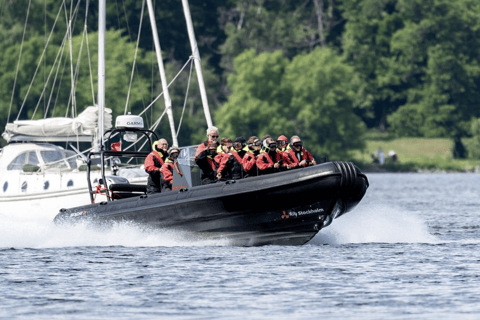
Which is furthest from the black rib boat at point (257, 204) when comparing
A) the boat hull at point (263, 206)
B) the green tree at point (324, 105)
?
the green tree at point (324, 105)

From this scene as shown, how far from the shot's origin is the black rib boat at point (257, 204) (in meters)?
19.4

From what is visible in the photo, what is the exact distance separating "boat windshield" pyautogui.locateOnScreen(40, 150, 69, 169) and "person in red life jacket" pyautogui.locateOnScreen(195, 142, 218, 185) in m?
9.87

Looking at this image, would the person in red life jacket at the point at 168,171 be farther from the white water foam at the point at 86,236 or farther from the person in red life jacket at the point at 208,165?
the white water foam at the point at 86,236

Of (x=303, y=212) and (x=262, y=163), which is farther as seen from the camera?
(x=262, y=163)

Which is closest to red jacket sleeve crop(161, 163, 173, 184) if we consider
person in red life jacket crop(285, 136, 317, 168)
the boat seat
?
the boat seat

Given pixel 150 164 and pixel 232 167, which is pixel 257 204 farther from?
pixel 150 164

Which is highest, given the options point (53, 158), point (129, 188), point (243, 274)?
point (53, 158)

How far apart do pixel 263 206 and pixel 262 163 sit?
72 cm

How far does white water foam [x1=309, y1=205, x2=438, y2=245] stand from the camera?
22.1 metres

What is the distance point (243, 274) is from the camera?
17125mm

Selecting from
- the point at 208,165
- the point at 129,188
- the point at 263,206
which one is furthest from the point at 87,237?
the point at 263,206

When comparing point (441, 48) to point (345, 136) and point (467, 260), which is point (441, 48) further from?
point (467, 260)

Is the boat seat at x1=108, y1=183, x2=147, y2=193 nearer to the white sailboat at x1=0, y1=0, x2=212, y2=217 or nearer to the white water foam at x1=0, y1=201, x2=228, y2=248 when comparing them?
the white water foam at x1=0, y1=201, x2=228, y2=248

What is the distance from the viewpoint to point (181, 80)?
267 feet
